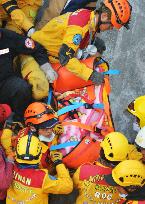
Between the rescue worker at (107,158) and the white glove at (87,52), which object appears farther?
the white glove at (87,52)

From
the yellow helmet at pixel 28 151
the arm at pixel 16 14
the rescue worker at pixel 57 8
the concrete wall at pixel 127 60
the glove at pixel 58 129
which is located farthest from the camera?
the concrete wall at pixel 127 60

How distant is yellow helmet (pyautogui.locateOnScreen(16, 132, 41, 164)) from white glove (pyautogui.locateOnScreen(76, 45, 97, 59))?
1.50 meters

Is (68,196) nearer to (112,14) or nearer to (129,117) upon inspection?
(129,117)

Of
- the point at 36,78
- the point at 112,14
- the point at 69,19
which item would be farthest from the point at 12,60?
the point at 112,14

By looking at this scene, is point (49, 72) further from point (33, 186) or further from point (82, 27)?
point (33, 186)

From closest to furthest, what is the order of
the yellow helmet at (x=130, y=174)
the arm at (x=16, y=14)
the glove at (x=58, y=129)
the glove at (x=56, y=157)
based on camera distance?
the yellow helmet at (x=130, y=174) → the glove at (x=56, y=157) → the glove at (x=58, y=129) → the arm at (x=16, y=14)

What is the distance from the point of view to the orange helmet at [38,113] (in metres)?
5.34

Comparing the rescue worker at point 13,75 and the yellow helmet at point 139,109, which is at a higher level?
the rescue worker at point 13,75

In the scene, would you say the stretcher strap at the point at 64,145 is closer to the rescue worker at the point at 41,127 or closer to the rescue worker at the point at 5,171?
the rescue worker at the point at 41,127

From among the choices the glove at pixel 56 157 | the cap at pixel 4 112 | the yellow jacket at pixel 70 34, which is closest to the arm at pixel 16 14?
the yellow jacket at pixel 70 34

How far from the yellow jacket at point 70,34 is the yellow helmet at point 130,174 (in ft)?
5.01

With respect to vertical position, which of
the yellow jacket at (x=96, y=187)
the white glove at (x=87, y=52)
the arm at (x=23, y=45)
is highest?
the arm at (x=23, y=45)

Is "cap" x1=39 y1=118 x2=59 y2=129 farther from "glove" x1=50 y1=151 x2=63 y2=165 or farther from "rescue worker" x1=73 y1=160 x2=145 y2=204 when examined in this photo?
"rescue worker" x1=73 y1=160 x2=145 y2=204

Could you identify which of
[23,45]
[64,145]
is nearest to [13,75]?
[23,45]
